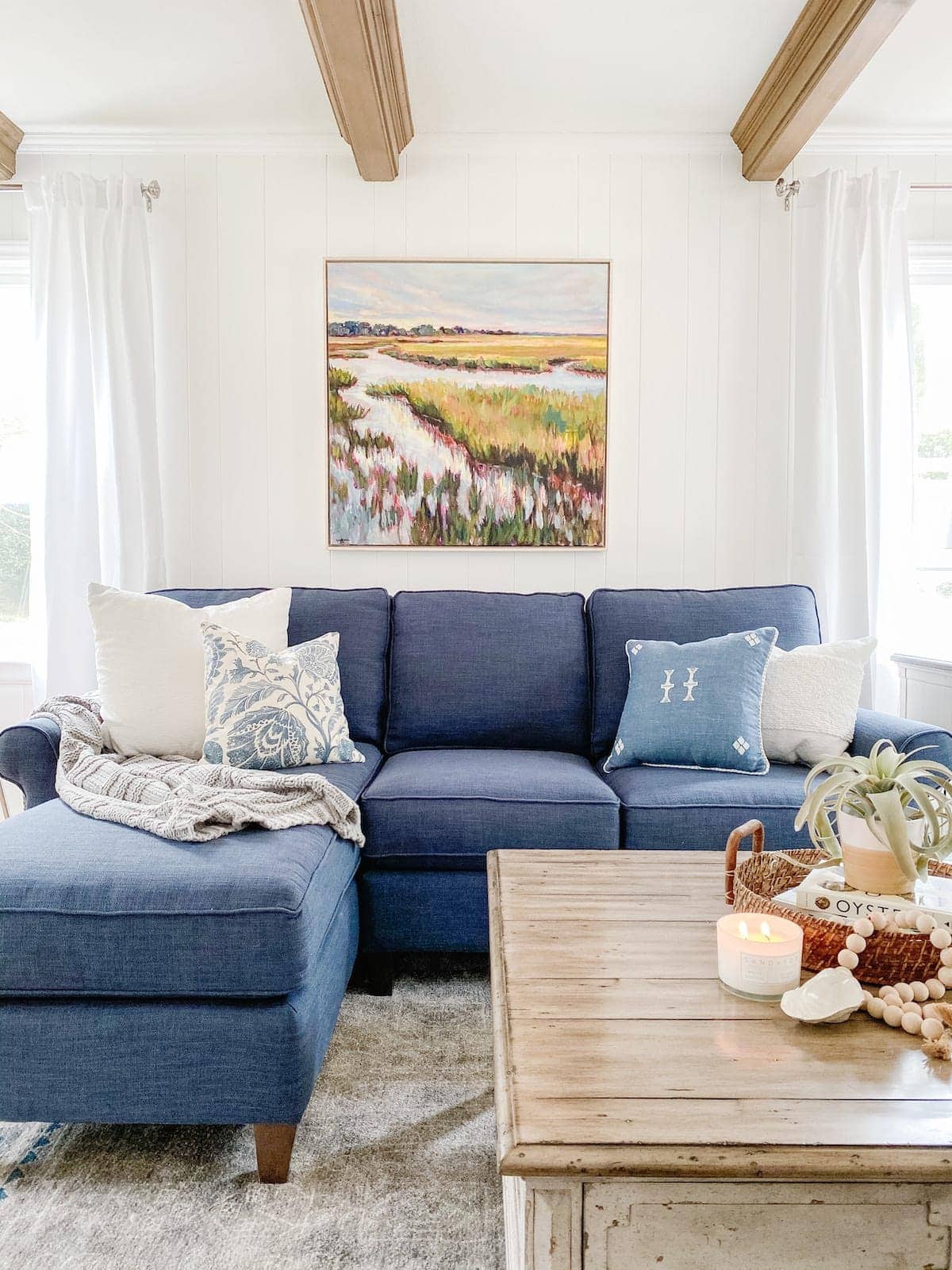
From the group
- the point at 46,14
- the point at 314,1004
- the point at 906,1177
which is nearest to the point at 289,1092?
the point at 314,1004

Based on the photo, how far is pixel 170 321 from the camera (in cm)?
326

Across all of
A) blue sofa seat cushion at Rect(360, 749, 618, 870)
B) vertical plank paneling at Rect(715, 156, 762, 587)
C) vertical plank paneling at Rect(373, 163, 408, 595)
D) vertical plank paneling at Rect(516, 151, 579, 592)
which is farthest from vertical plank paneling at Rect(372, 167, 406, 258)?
blue sofa seat cushion at Rect(360, 749, 618, 870)

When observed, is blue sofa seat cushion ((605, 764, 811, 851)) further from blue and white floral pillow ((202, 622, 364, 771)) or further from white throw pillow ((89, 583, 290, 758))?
white throw pillow ((89, 583, 290, 758))

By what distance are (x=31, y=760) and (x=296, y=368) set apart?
1.76m

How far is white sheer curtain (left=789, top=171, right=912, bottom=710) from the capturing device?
313 cm

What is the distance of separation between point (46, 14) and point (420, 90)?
110 cm

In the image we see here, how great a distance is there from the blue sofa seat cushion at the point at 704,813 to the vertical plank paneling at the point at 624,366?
1.24m

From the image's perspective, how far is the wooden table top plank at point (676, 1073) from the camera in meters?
0.87

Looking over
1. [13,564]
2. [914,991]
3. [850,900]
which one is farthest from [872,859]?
[13,564]

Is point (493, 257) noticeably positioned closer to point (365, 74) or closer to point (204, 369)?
point (365, 74)

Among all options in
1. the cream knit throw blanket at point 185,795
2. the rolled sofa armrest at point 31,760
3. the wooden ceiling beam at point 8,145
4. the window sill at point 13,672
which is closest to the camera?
the cream knit throw blanket at point 185,795

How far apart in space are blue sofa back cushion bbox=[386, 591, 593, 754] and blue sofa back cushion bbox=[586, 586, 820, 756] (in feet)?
0.22

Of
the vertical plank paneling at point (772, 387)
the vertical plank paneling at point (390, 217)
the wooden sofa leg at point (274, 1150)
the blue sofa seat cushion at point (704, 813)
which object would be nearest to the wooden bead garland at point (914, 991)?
the blue sofa seat cushion at point (704, 813)

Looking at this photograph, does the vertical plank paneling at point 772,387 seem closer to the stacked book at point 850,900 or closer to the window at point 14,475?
the stacked book at point 850,900
